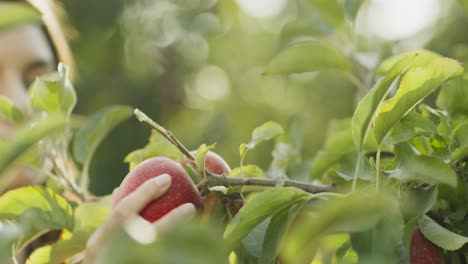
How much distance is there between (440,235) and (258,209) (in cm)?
15

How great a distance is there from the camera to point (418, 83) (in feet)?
1.99

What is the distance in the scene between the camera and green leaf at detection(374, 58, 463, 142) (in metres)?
0.61

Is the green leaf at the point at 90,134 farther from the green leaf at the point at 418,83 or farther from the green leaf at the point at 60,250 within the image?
the green leaf at the point at 418,83

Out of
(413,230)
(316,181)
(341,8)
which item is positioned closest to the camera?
(413,230)

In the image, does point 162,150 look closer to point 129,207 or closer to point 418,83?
point 129,207

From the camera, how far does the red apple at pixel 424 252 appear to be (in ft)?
2.05

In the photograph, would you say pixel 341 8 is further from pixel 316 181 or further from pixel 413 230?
pixel 413 230

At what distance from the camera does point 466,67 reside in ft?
3.00

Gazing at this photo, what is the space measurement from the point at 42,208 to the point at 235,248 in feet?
0.74

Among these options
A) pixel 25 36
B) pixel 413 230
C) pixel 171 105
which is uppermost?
pixel 413 230

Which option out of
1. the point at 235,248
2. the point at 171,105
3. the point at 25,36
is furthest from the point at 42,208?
the point at 171,105

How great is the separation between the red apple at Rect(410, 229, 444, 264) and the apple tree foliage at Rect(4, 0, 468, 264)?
18 mm

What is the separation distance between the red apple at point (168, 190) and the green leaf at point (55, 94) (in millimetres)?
130

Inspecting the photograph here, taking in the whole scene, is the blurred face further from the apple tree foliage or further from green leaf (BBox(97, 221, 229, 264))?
green leaf (BBox(97, 221, 229, 264))
